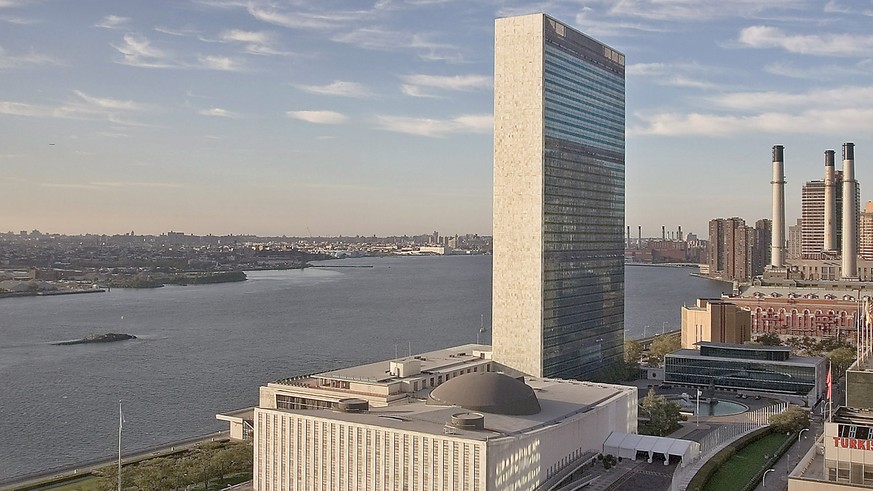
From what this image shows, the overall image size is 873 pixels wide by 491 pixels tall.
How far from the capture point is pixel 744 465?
54.1 meters

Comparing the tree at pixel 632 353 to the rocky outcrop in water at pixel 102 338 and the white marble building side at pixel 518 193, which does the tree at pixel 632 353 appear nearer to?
the white marble building side at pixel 518 193

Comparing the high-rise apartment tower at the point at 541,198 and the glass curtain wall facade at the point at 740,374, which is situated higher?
the high-rise apartment tower at the point at 541,198

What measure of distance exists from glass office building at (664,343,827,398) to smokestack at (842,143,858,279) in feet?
186

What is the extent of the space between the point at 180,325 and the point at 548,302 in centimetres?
7703

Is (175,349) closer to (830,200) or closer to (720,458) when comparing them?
(720,458)

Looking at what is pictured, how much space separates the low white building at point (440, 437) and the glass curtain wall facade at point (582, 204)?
16425 mm

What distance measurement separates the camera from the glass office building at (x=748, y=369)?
77.9 m

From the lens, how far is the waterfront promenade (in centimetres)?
4912

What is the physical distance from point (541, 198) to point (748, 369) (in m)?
28.8

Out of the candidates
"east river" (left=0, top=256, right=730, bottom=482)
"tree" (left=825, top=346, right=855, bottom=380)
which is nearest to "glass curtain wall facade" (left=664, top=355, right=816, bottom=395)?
"tree" (left=825, top=346, right=855, bottom=380)

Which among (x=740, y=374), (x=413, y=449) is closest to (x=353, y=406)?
(x=413, y=449)

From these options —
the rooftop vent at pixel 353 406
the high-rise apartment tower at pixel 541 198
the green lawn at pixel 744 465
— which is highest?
the high-rise apartment tower at pixel 541 198

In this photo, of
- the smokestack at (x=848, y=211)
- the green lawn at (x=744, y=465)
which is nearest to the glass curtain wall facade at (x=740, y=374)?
the green lawn at (x=744, y=465)

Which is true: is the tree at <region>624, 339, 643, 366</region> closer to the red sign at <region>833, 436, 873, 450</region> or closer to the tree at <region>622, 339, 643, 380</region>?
the tree at <region>622, 339, 643, 380</region>
